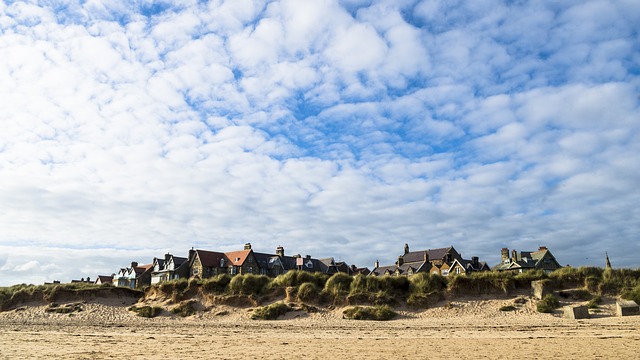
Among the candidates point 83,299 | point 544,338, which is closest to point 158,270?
point 83,299

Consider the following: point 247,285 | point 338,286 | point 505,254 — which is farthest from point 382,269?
point 247,285

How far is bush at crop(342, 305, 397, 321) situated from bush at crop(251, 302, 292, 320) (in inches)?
175

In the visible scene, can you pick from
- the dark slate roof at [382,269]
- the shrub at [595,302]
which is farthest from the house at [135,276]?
the shrub at [595,302]

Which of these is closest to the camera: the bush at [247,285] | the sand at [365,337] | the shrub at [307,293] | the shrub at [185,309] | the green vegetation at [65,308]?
the sand at [365,337]

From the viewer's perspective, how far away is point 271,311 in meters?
31.6

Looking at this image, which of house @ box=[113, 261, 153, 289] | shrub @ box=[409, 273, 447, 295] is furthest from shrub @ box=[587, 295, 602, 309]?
house @ box=[113, 261, 153, 289]

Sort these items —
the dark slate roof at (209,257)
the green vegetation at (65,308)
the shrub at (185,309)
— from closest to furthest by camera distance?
the shrub at (185,309), the green vegetation at (65,308), the dark slate roof at (209,257)

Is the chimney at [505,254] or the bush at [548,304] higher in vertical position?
the chimney at [505,254]

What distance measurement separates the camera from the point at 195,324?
30.1 metres

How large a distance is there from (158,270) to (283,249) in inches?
812

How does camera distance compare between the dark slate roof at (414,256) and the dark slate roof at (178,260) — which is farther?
the dark slate roof at (414,256)

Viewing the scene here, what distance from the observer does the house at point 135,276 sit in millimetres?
77675

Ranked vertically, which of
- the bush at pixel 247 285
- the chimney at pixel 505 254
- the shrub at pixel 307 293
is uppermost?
the chimney at pixel 505 254

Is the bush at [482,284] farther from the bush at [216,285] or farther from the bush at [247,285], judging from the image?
the bush at [216,285]
